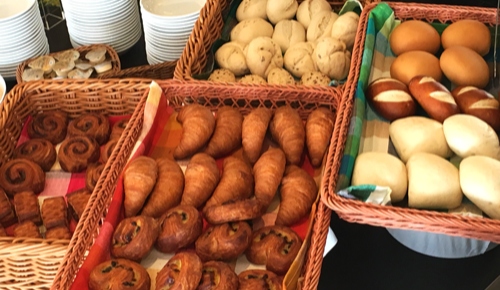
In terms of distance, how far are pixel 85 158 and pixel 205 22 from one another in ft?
1.38

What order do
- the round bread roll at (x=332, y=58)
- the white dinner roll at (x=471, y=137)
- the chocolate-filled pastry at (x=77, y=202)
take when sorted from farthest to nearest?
the round bread roll at (x=332, y=58) < the chocolate-filled pastry at (x=77, y=202) < the white dinner roll at (x=471, y=137)

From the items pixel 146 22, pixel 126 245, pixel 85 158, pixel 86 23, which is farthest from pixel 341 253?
pixel 86 23

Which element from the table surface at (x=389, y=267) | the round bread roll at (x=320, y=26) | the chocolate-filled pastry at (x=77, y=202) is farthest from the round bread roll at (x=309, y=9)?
the chocolate-filled pastry at (x=77, y=202)

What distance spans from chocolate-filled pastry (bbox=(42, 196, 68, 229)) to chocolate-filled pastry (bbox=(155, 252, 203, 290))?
0.84ft

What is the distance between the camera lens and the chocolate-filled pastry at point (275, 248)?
802 mm

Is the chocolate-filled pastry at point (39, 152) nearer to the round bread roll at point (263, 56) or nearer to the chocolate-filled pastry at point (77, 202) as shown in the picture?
the chocolate-filled pastry at point (77, 202)

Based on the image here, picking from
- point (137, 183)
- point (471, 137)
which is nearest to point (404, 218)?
point (471, 137)

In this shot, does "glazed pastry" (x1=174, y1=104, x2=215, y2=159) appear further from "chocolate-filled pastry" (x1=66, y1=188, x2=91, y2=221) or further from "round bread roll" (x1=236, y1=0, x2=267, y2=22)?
"round bread roll" (x1=236, y1=0, x2=267, y2=22)

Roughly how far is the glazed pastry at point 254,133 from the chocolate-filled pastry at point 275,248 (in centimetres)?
18

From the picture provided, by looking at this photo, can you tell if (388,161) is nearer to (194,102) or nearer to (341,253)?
(341,253)

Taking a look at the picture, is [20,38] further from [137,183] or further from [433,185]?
[433,185]

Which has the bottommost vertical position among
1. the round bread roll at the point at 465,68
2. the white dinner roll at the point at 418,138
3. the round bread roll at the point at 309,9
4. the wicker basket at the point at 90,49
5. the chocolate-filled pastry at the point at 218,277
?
the chocolate-filled pastry at the point at 218,277

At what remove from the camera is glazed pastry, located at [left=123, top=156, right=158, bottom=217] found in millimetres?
890

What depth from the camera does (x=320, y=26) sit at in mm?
1305
